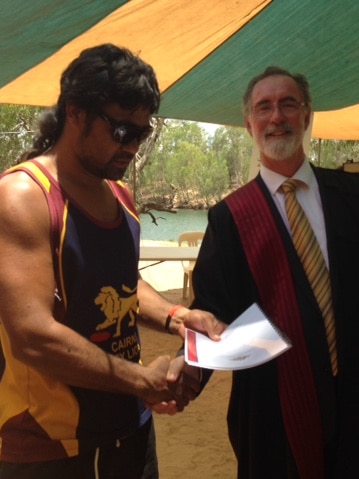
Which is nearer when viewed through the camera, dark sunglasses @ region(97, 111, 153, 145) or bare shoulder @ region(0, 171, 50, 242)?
bare shoulder @ region(0, 171, 50, 242)

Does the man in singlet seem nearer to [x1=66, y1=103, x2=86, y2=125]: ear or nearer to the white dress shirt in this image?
[x1=66, y1=103, x2=86, y2=125]: ear

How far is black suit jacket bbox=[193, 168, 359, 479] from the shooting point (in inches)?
81.6

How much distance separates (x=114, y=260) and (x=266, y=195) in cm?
77

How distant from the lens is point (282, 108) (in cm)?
236

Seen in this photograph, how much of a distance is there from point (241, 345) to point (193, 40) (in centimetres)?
372

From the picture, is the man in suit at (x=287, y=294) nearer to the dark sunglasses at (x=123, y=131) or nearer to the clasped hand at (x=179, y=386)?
the clasped hand at (x=179, y=386)

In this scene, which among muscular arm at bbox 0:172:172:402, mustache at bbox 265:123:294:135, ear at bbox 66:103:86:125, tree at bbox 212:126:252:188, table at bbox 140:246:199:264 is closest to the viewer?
muscular arm at bbox 0:172:172:402

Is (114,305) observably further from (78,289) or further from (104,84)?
(104,84)

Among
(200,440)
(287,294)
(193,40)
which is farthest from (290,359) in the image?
(193,40)

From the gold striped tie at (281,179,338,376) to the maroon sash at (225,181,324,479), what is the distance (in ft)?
0.23

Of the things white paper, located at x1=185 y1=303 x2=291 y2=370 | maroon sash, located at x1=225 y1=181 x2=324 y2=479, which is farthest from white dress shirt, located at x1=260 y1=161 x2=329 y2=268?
white paper, located at x1=185 y1=303 x2=291 y2=370

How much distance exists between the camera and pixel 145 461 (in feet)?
6.57

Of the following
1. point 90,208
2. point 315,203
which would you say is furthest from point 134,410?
point 315,203

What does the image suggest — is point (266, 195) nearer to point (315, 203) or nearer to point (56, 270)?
point (315, 203)
